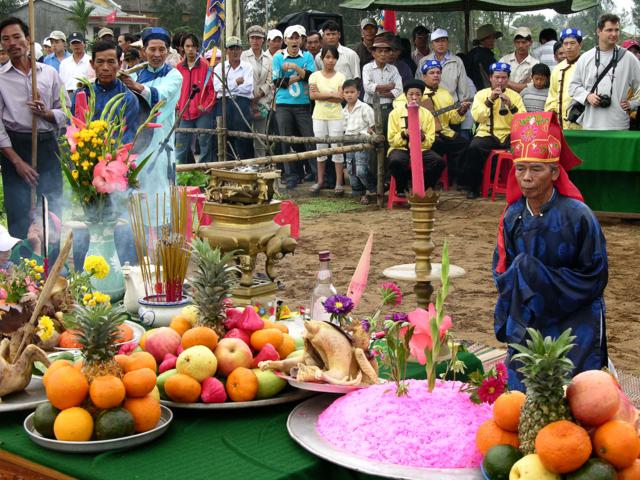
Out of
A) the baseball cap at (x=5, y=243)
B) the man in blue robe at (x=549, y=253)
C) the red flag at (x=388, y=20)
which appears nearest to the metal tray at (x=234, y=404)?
the man in blue robe at (x=549, y=253)

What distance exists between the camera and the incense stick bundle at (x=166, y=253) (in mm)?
2779

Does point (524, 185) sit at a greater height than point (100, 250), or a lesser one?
greater

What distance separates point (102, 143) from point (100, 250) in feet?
1.25

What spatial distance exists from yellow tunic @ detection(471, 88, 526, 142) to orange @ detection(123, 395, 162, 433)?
27.1ft

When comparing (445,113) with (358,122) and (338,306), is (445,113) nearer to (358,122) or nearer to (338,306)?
(358,122)

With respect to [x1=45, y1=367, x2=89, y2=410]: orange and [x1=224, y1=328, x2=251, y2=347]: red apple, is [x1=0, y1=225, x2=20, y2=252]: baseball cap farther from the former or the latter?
[x1=45, y1=367, x2=89, y2=410]: orange

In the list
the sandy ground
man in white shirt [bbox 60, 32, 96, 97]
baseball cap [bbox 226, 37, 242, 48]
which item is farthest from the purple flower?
man in white shirt [bbox 60, 32, 96, 97]

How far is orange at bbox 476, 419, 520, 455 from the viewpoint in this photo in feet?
5.50

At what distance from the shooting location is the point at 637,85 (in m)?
8.48

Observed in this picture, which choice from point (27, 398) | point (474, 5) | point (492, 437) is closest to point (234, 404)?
point (27, 398)

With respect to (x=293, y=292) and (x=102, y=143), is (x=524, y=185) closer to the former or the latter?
(x=102, y=143)

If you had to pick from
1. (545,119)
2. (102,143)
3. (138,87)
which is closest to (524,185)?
(545,119)

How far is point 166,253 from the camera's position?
277cm

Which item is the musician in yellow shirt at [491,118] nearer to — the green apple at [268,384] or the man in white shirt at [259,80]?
the man in white shirt at [259,80]
